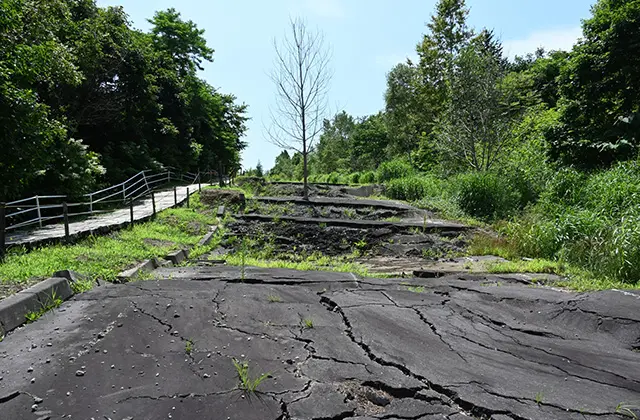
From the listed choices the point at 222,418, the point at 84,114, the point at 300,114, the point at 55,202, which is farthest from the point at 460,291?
the point at 84,114

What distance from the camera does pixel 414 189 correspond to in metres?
18.5

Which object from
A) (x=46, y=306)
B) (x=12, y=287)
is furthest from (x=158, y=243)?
(x=46, y=306)

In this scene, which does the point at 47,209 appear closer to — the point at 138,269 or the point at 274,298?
the point at 138,269

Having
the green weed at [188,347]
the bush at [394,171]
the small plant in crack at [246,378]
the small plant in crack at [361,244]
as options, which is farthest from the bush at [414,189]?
the small plant in crack at [246,378]

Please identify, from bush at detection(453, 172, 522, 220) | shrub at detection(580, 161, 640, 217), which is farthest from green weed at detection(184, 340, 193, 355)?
bush at detection(453, 172, 522, 220)

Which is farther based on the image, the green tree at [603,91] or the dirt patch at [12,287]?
the green tree at [603,91]

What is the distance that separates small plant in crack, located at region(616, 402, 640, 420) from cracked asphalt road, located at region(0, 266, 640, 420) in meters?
0.05

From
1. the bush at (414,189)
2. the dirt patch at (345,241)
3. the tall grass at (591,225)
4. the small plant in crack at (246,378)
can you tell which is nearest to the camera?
the small plant in crack at (246,378)

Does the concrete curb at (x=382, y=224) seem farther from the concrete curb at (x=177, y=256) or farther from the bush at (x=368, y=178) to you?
the bush at (x=368, y=178)

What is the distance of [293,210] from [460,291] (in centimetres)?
971

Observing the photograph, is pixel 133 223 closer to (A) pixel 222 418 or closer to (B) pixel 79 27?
(A) pixel 222 418

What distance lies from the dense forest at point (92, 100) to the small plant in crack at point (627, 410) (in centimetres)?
1050

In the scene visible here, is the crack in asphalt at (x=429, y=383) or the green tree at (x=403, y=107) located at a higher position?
the green tree at (x=403, y=107)

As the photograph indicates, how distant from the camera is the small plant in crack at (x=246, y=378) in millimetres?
2861
